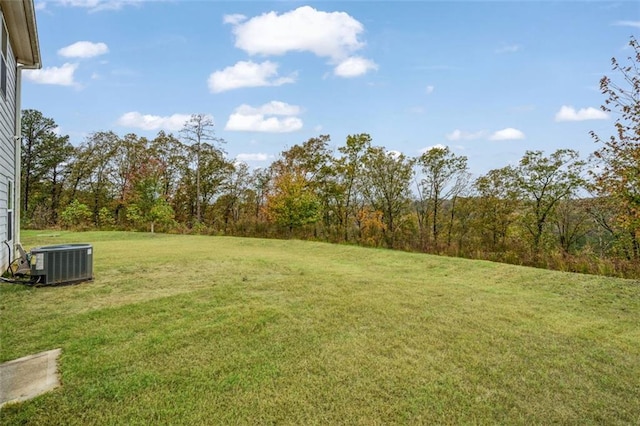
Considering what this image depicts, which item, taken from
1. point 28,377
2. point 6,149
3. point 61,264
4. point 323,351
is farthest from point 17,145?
point 323,351

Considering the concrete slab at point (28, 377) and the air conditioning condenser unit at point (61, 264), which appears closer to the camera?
the concrete slab at point (28, 377)

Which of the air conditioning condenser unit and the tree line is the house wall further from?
the tree line

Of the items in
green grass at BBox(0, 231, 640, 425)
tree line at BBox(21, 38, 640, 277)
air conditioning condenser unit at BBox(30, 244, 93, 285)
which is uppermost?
tree line at BBox(21, 38, 640, 277)

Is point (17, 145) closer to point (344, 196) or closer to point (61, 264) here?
point (61, 264)

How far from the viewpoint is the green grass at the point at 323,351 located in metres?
1.96

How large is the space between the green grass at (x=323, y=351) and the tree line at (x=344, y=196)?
4.75 m

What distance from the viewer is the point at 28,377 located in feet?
7.20

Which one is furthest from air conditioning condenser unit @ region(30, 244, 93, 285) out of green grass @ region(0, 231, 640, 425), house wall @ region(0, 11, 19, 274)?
house wall @ region(0, 11, 19, 274)

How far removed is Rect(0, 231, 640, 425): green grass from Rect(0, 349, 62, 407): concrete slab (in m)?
0.09

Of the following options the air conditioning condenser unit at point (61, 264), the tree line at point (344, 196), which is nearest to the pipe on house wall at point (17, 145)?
the air conditioning condenser unit at point (61, 264)

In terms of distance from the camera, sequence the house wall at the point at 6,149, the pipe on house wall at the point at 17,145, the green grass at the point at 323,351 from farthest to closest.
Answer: the pipe on house wall at the point at 17,145 < the house wall at the point at 6,149 < the green grass at the point at 323,351

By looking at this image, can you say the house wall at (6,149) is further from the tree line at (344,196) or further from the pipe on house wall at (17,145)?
the tree line at (344,196)

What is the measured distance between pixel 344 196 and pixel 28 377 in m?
15.9

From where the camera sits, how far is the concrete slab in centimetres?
200
